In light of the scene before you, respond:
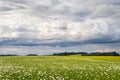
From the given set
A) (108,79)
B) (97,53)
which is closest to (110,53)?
(97,53)

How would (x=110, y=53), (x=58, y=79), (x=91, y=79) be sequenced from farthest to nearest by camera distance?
(x=110, y=53), (x=91, y=79), (x=58, y=79)

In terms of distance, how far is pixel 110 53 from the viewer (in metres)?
141

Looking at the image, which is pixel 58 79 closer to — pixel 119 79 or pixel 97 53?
pixel 119 79

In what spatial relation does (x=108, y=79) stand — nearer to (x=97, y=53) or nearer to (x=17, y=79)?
(x=17, y=79)

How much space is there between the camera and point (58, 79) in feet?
57.7

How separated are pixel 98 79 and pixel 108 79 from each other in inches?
29.6

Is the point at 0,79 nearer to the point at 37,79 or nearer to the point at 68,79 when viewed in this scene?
the point at 37,79

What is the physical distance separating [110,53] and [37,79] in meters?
126

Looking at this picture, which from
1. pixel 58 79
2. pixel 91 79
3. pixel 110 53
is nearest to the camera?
pixel 58 79

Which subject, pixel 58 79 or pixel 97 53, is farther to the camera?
pixel 97 53

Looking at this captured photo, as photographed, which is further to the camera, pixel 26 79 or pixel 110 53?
pixel 110 53

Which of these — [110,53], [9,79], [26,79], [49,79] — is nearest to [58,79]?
[49,79]

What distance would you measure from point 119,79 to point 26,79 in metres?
6.41

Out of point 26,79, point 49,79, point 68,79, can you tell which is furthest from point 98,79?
point 26,79
